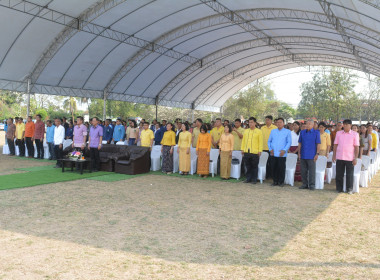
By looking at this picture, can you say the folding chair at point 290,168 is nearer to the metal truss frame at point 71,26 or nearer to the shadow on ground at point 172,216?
the shadow on ground at point 172,216

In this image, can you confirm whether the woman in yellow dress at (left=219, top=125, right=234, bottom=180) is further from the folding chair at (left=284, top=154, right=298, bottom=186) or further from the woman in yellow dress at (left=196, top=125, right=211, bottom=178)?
the folding chair at (left=284, top=154, right=298, bottom=186)

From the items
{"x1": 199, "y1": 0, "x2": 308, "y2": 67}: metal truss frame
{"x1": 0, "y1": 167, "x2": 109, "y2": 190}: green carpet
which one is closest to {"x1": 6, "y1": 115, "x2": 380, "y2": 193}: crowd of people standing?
{"x1": 0, "y1": 167, "x2": 109, "y2": 190}: green carpet

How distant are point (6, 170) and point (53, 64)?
7.15 metres

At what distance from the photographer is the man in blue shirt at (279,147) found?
321 inches

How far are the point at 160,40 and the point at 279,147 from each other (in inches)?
457

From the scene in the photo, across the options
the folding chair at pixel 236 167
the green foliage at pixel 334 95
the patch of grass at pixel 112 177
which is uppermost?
the green foliage at pixel 334 95

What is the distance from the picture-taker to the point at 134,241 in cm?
442

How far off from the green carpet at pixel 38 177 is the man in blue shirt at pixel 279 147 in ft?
15.9

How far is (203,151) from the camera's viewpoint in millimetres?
9672

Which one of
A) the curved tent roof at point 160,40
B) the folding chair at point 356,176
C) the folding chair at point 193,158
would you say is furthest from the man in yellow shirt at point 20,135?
the folding chair at point 356,176

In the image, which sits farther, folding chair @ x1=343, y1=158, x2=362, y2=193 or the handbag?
the handbag

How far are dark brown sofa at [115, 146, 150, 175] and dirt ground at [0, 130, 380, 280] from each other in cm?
224

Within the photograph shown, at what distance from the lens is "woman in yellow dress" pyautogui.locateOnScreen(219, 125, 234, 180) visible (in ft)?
30.1

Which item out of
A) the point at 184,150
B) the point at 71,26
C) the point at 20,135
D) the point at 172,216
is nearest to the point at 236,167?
the point at 184,150
